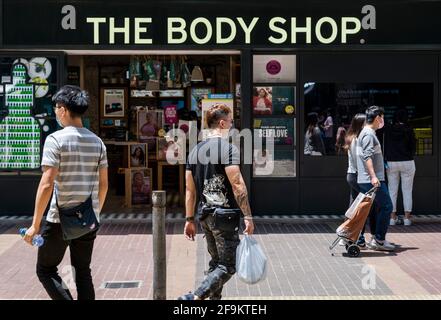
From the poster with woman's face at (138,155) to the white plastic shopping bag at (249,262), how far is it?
23.9 ft

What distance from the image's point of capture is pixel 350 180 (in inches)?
355

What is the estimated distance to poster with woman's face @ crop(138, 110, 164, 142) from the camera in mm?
13586

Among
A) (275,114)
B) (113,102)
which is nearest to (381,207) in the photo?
(275,114)

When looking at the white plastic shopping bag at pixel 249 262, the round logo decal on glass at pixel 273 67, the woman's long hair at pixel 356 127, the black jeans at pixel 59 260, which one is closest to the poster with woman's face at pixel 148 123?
the round logo decal on glass at pixel 273 67

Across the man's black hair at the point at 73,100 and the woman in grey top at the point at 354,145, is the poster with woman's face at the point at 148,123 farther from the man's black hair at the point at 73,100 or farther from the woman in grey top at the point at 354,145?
the man's black hair at the point at 73,100

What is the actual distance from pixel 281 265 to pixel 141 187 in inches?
195

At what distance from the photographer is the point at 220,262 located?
19.7 feet

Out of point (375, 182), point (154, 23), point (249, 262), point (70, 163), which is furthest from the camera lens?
point (154, 23)

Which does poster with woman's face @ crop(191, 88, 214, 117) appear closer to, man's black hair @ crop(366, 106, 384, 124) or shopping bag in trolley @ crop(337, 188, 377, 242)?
man's black hair @ crop(366, 106, 384, 124)

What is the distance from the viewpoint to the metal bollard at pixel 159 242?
6.04 metres

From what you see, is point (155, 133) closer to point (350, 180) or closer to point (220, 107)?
point (350, 180)

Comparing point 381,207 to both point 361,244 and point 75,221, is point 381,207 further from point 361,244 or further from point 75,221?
point 75,221

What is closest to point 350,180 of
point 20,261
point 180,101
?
point 20,261

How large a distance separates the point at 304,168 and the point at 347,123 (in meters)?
0.99
